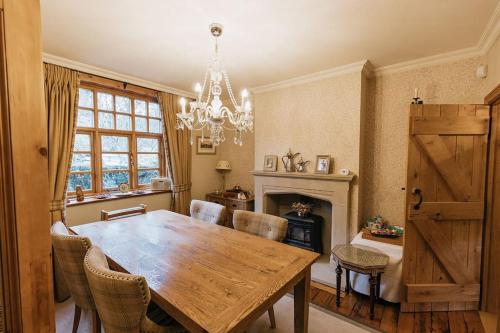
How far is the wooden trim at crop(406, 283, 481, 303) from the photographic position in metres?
2.09

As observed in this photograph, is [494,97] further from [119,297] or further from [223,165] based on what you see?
[223,165]

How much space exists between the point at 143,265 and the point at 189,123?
1.21m

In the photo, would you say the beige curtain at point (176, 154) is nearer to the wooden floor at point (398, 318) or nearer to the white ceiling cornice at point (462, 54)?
the wooden floor at point (398, 318)

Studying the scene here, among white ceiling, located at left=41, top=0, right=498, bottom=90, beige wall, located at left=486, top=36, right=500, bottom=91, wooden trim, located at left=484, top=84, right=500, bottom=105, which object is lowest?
wooden trim, located at left=484, top=84, right=500, bottom=105

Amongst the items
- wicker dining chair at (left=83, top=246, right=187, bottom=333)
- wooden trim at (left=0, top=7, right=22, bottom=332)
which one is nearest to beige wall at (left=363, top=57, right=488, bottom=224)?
wicker dining chair at (left=83, top=246, right=187, bottom=333)

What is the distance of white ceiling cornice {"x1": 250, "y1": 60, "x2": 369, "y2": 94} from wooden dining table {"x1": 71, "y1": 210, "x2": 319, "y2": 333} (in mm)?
2276

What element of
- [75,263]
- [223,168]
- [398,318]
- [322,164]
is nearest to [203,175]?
[223,168]

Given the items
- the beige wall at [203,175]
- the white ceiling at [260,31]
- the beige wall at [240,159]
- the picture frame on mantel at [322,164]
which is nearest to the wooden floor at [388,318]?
the picture frame on mantel at [322,164]

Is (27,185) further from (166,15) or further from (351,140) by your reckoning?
(351,140)

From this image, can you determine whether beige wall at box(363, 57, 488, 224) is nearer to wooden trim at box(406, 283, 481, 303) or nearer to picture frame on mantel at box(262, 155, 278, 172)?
wooden trim at box(406, 283, 481, 303)

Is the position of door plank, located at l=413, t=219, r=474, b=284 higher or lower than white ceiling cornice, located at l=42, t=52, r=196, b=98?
lower

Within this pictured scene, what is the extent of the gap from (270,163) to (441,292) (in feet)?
7.89

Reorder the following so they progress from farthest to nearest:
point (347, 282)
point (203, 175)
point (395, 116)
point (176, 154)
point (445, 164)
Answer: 1. point (203, 175)
2. point (176, 154)
3. point (395, 116)
4. point (347, 282)
5. point (445, 164)

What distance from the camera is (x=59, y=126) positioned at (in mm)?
2594
